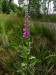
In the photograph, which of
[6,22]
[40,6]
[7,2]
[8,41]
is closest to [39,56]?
[8,41]

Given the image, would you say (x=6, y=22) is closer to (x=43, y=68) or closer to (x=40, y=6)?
(x=43, y=68)

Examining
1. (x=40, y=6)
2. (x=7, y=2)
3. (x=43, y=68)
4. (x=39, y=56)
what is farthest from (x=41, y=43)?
(x=7, y=2)

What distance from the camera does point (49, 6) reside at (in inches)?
594

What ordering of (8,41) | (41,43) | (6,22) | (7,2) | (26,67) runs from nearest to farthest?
(26,67), (41,43), (8,41), (6,22), (7,2)

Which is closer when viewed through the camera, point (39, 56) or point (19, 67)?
point (19, 67)

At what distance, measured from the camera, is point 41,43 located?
4367 mm

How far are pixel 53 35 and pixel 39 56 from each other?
1.04 m

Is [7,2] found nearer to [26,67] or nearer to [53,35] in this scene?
[53,35]

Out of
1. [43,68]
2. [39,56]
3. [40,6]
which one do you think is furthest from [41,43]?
[40,6]

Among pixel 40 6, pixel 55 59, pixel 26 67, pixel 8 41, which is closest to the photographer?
pixel 26 67

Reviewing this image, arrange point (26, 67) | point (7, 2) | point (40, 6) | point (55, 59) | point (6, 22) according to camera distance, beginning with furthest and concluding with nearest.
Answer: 1. point (7, 2)
2. point (40, 6)
3. point (6, 22)
4. point (55, 59)
5. point (26, 67)

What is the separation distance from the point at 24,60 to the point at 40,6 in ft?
37.1

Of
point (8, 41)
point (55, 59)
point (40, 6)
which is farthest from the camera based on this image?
point (40, 6)

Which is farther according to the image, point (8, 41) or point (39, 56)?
point (8, 41)
